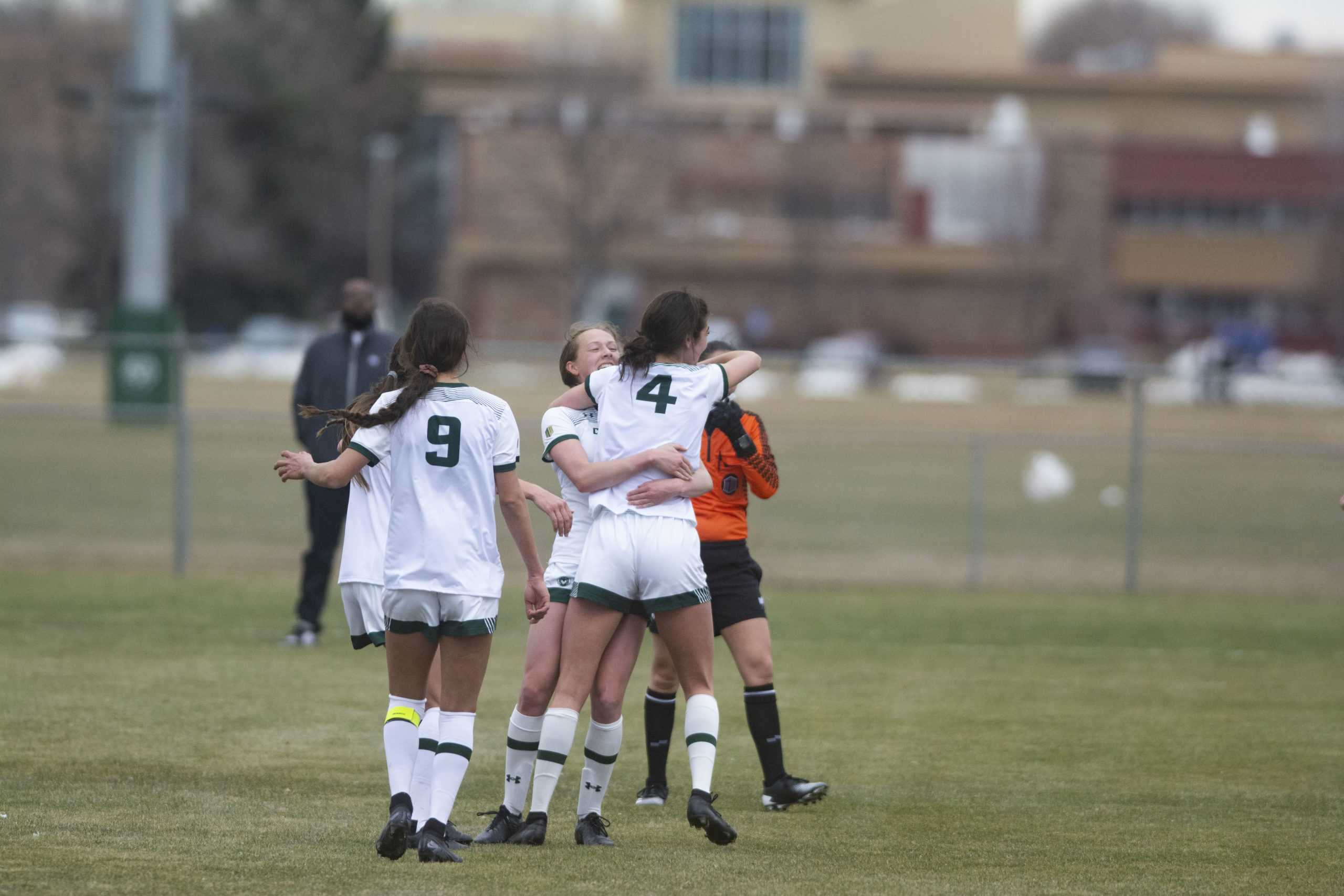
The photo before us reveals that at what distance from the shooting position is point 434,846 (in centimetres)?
552

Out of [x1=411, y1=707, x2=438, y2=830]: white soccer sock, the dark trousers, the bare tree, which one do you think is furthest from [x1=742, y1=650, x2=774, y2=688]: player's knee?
the bare tree

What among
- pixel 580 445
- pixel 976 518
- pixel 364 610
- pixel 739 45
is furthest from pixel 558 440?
pixel 739 45

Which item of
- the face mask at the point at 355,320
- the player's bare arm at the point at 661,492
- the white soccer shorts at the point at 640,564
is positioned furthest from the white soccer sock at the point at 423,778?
the face mask at the point at 355,320

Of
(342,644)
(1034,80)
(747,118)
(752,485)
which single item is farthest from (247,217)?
(752,485)

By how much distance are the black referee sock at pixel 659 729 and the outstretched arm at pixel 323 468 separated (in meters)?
1.94

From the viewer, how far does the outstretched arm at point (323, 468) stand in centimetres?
549

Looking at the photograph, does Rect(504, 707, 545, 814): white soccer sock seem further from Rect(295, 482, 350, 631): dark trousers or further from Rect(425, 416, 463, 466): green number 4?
Rect(295, 482, 350, 631): dark trousers

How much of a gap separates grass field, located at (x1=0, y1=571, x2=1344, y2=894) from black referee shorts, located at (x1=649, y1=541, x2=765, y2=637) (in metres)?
0.80

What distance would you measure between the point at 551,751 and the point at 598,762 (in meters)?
0.20

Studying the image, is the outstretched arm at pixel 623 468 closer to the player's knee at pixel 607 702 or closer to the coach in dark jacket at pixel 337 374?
the player's knee at pixel 607 702

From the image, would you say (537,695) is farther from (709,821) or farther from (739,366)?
(739,366)

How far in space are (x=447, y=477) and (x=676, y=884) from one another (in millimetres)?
1515

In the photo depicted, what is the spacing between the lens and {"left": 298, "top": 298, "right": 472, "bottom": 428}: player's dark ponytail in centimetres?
546

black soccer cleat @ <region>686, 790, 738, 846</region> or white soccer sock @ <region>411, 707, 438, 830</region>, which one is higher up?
white soccer sock @ <region>411, 707, 438, 830</region>
